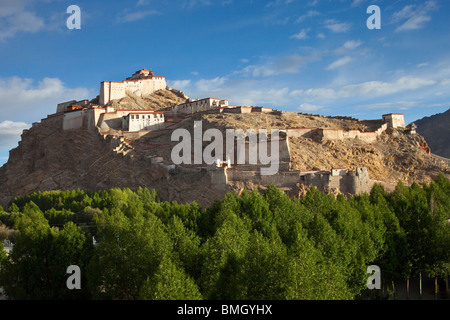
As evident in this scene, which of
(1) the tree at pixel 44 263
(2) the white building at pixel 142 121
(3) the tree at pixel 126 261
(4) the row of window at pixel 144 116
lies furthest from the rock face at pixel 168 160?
(3) the tree at pixel 126 261

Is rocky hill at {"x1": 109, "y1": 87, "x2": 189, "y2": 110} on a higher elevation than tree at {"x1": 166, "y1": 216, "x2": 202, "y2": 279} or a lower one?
higher

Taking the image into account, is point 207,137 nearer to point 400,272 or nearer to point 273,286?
point 400,272

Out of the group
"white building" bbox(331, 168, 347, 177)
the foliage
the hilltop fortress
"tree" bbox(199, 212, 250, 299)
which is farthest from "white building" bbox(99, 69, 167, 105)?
"tree" bbox(199, 212, 250, 299)

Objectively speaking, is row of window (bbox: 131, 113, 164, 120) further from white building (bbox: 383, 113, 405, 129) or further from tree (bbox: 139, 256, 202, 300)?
tree (bbox: 139, 256, 202, 300)

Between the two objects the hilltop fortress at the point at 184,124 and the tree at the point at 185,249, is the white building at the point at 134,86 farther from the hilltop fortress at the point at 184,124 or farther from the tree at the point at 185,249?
the tree at the point at 185,249

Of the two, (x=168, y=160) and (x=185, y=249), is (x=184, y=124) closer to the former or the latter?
(x=168, y=160)

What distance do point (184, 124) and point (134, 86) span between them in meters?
20.7

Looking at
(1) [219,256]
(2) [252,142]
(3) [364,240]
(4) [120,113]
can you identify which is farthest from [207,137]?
(1) [219,256]

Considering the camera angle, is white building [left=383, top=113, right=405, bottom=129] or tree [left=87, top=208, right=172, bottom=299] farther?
white building [left=383, top=113, right=405, bottom=129]

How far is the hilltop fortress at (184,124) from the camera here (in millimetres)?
45719

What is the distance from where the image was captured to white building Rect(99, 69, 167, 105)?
2926 inches

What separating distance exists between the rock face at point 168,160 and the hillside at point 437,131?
64148mm

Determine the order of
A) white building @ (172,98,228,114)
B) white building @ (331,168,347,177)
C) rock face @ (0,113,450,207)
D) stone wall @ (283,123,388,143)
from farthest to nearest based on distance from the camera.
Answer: white building @ (172,98,228,114)
stone wall @ (283,123,388,143)
rock face @ (0,113,450,207)
white building @ (331,168,347,177)
